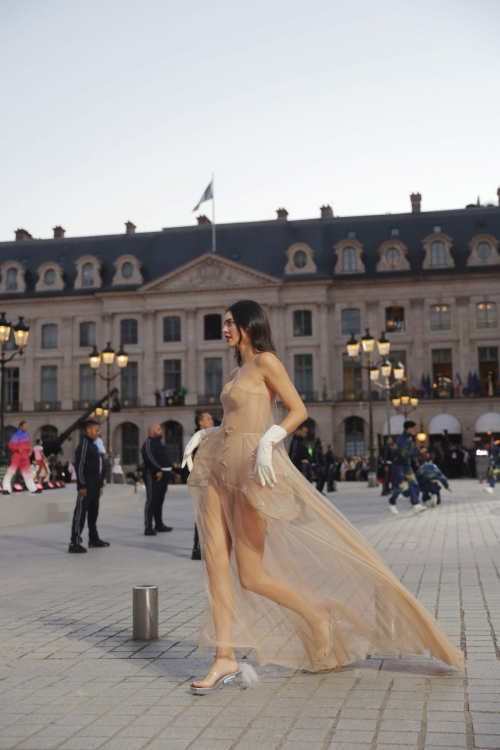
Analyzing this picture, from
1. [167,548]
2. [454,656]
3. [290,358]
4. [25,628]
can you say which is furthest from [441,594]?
[290,358]

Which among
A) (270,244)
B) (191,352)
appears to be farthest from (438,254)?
(191,352)

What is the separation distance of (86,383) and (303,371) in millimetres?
14660

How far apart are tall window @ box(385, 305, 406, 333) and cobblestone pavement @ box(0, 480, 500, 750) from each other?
4700 centimetres

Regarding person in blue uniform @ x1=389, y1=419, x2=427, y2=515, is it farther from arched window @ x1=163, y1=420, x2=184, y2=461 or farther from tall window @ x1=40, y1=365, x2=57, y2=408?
tall window @ x1=40, y1=365, x2=57, y2=408

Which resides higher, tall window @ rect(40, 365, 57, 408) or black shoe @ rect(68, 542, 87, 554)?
tall window @ rect(40, 365, 57, 408)

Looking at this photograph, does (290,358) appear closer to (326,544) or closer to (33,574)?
(33,574)

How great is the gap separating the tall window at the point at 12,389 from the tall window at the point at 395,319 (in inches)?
998

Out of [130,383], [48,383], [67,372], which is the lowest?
Result: [130,383]

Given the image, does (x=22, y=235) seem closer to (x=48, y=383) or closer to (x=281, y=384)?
(x=48, y=383)

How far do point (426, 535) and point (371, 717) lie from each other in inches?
396

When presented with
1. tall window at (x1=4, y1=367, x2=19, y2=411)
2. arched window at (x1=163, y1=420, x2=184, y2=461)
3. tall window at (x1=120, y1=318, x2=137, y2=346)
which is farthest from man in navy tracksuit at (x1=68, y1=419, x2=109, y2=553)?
tall window at (x1=4, y1=367, x2=19, y2=411)

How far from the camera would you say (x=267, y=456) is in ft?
15.4

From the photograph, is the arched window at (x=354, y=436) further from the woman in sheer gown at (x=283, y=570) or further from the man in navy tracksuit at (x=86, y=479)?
the woman in sheer gown at (x=283, y=570)

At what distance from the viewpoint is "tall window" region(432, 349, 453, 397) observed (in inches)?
2154
